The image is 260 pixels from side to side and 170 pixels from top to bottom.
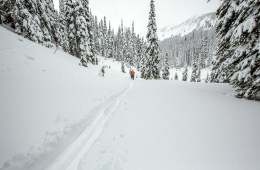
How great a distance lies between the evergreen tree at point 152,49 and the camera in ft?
86.3

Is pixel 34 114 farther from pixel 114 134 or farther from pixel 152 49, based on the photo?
pixel 152 49

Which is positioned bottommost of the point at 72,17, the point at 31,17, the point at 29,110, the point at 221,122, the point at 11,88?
the point at 221,122

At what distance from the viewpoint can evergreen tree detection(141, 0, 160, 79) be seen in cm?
2631

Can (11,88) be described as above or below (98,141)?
above

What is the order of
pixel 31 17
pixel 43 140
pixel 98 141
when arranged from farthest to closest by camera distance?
1. pixel 31 17
2. pixel 98 141
3. pixel 43 140

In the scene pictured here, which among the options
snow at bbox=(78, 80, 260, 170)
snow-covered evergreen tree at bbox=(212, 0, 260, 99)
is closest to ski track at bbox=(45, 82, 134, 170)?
snow at bbox=(78, 80, 260, 170)

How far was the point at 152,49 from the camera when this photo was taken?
26.8 metres

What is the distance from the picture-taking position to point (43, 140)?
4.04 meters

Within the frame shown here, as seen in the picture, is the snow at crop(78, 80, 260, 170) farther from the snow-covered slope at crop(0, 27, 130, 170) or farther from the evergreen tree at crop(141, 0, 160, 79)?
the evergreen tree at crop(141, 0, 160, 79)

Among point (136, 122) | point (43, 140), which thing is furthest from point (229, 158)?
point (43, 140)

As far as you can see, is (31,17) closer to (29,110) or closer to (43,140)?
(29,110)

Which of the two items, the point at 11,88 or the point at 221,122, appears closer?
the point at 221,122

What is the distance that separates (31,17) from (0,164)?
1695 cm

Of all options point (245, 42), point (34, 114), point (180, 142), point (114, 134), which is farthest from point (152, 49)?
point (34, 114)
